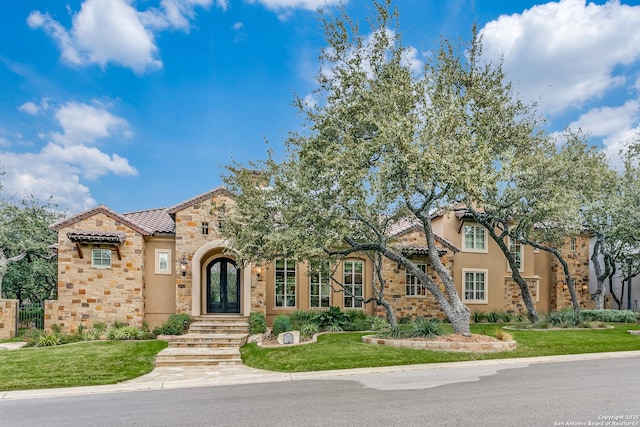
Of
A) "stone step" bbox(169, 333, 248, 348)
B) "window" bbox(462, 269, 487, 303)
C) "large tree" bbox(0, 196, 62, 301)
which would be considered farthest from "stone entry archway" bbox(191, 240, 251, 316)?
"window" bbox(462, 269, 487, 303)

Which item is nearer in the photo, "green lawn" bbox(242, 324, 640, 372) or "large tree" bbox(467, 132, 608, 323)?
"green lawn" bbox(242, 324, 640, 372)

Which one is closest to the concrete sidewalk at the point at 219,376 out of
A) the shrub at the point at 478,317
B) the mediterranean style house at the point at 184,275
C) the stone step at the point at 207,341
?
the stone step at the point at 207,341

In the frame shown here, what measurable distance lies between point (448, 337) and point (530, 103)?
9588mm

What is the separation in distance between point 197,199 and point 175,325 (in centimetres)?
490

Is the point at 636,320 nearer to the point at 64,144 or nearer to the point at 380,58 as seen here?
the point at 380,58

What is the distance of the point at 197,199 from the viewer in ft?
55.6

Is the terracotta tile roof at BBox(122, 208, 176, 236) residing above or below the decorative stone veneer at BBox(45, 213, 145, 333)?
above

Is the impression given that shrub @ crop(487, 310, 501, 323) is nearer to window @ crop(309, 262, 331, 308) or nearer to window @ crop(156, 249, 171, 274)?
window @ crop(309, 262, 331, 308)

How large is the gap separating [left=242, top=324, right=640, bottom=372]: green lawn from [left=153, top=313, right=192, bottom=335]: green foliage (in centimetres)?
333

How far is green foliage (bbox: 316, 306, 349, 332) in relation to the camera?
16594 millimetres

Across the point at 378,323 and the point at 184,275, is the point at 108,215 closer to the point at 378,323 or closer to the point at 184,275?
the point at 184,275

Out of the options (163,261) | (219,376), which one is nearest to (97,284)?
(163,261)

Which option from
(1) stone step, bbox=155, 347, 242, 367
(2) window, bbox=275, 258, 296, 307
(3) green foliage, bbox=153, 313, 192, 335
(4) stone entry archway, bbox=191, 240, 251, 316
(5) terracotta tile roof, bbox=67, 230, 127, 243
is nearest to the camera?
(1) stone step, bbox=155, 347, 242, 367

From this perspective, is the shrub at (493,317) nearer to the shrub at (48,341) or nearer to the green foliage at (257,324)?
the green foliage at (257,324)
